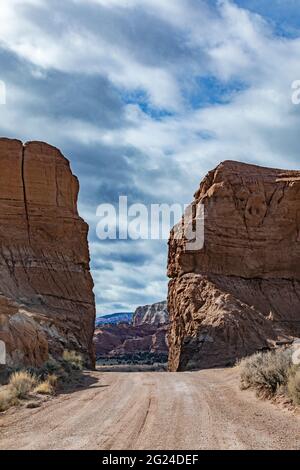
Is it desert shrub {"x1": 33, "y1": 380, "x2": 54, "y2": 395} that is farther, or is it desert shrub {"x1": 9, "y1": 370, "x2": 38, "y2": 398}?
desert shrub {"x1": 33, "y1": 380, "x2": 54, "y2": 395}

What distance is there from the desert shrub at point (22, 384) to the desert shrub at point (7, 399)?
244 mm

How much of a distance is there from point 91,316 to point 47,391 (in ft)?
82.8

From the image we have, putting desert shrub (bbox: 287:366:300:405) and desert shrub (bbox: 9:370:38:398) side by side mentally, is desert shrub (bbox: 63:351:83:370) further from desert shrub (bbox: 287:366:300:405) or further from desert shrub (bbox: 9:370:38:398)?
desert shrub (bbox: 287:366:300:405)

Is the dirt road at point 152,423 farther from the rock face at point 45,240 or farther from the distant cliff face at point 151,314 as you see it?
the distant cliff face at point 151,314

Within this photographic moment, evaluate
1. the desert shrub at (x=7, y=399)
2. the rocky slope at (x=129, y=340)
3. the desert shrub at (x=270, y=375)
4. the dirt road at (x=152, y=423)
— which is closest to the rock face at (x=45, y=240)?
the desert shrub at (x=7, y=399)

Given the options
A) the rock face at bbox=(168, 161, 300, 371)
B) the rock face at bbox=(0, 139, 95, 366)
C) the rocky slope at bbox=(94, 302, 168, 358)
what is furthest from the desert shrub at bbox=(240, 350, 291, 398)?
the rocky slope at bbox=(94, 302, 168, 358)

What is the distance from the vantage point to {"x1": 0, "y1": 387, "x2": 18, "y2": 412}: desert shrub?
13184 mm

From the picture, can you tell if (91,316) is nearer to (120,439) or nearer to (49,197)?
(49,197)

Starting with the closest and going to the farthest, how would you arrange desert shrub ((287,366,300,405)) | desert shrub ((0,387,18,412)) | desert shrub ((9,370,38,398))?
desert shrub ((287,366,300,405)) → desert shrub ((0,387,18,412)) → desert shrub ((9,370,38,398))

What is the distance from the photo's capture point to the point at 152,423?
34.0 feet

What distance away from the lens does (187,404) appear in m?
13.3

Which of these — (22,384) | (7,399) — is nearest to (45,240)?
(22,384)

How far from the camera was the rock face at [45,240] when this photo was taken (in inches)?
1486

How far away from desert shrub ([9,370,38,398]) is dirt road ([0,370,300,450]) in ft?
2.99
